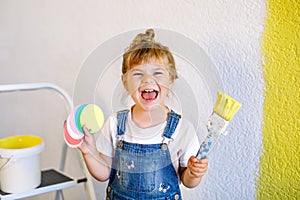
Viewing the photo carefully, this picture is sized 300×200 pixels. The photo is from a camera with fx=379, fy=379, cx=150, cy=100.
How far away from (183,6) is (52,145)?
2.41ft

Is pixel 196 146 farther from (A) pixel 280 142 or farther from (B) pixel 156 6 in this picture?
(B) pixel 156 6

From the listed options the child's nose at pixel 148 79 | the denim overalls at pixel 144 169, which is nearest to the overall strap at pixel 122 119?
the denim overalls at pixel 144 169

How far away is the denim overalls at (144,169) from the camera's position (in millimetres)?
689

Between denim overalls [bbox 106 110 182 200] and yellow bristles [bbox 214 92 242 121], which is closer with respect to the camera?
yellow bristles [bbox 214 92 242 121]

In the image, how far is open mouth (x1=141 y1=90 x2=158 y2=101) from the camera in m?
0.65

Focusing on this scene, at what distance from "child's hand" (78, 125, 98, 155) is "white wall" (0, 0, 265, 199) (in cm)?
26

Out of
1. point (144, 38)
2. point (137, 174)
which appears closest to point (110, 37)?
point (144, 38)

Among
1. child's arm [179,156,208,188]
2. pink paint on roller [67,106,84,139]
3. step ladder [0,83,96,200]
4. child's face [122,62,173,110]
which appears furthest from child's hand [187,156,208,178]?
step ladder [0,83,96,200]

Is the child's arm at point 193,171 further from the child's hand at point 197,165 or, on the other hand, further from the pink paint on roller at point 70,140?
the pink paint on roller at point 70,140

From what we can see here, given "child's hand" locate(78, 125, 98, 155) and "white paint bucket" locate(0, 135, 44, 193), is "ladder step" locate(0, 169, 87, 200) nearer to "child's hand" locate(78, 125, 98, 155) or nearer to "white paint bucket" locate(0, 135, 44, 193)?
"white paint bucket" locate(0, 135, 44, 193)

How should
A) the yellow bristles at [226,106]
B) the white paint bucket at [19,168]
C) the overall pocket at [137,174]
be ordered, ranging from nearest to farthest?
1. the yellow bristles at [226,106]
2. the overall pocket at [137,174]
3. the white paint bucket at [19,168]

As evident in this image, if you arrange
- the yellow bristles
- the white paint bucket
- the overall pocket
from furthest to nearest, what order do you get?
the white paint bucket
the overall pocket
the yellow bristles

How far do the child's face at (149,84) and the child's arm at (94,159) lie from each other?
13 centimetres

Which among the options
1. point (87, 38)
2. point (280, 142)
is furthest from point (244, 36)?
point (87, 38)
